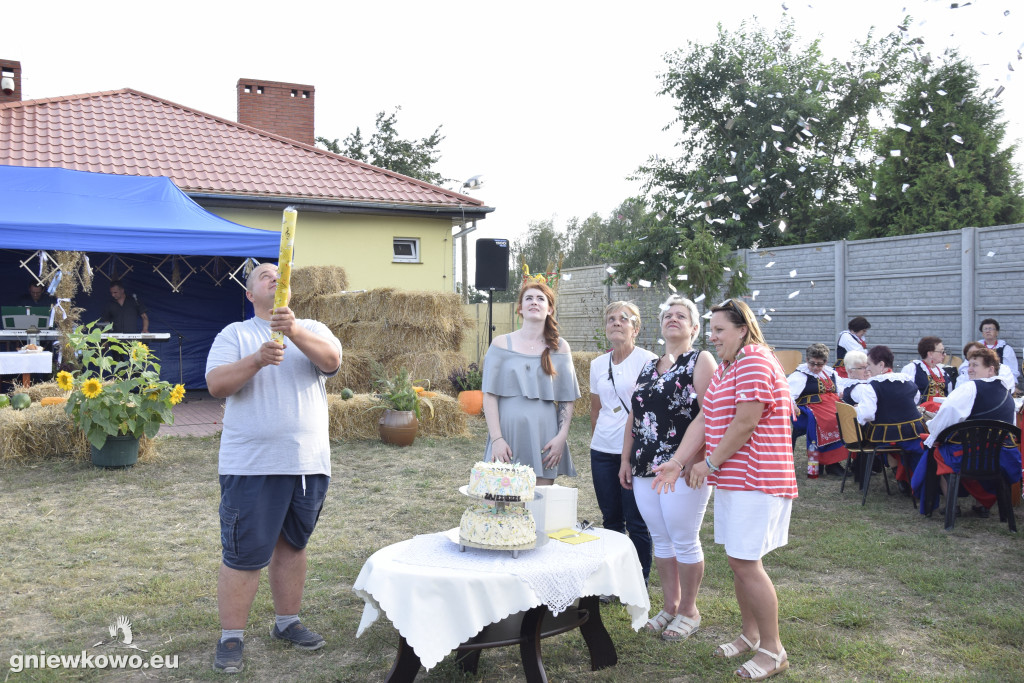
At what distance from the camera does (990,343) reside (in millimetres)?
8914

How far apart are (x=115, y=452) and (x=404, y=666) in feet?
17.9

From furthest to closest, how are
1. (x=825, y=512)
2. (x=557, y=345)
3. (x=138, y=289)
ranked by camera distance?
(x=138, y=289) → (x=825, y=512) → (x=557, y=345)

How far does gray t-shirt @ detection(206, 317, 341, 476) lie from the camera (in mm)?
3238

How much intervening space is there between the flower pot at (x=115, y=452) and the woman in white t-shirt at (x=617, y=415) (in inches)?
203

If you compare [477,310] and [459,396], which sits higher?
[477,310]

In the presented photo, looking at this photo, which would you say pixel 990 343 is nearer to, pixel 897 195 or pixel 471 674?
pixel 471 674

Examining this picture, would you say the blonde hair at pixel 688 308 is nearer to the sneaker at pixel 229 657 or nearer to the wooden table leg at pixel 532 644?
the wooden table leg at pixel 532 644

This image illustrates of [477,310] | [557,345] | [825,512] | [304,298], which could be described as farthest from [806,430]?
[477,310]

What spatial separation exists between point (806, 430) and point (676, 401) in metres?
4.81

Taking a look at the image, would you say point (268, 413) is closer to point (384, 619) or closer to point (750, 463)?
point (384, 619)

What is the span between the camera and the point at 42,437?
7578mm

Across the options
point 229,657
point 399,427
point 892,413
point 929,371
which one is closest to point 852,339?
point 929,371

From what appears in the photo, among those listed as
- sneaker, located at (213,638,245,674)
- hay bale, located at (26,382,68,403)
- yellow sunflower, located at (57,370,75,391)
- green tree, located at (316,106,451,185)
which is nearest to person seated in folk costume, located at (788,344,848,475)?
sneaker, located at (213,638,245,674)

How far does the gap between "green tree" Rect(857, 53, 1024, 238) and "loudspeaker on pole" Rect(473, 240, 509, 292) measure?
27.8ft
